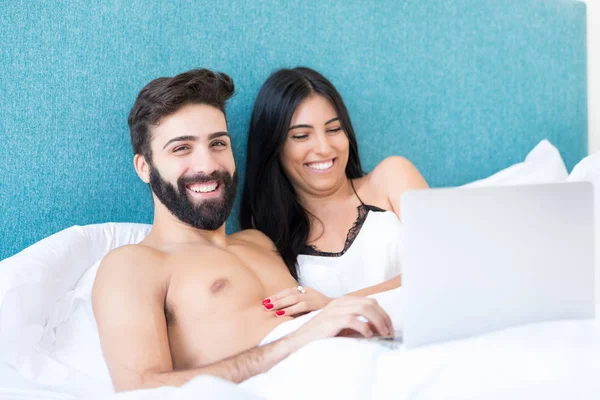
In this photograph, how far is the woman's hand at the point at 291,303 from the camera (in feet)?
5.19

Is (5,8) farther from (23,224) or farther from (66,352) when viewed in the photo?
(66,352)

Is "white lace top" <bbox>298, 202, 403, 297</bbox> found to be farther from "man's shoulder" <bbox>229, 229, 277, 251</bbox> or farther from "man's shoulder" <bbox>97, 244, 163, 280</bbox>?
"man's shoulder" <bbox>97, 244, 163, 280</bbox>

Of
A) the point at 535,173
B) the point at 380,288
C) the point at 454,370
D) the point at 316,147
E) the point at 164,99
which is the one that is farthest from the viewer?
the point at 535,173

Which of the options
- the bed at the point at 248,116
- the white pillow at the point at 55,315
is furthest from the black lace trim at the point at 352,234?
the white pillow at the point at 55,315

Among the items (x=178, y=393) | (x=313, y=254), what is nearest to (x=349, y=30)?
(x=313, y=254)

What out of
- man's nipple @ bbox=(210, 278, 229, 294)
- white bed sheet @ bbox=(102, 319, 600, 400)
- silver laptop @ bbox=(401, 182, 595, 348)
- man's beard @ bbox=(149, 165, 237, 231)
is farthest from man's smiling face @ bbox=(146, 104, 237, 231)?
silver laptop @ bbox=(401, 182, 595, 348)

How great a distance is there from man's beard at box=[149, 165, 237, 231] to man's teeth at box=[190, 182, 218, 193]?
0.02 m

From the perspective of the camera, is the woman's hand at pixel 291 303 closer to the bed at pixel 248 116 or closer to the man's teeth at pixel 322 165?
the bed at pixel 248 116

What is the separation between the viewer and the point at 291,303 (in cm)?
159

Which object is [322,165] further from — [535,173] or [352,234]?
[535,173]

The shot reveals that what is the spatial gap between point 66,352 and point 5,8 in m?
0.99

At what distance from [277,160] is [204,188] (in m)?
0.47

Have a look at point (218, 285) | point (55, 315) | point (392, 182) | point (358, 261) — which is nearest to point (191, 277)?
point (218, 285)

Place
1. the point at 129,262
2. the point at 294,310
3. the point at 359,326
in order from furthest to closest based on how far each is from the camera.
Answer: the point at 294,310 < the point at 129,262 < the point at 359,326
